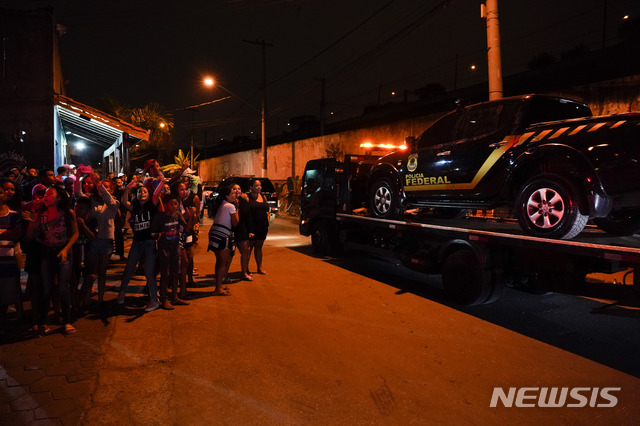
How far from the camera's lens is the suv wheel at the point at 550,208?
15.2ft

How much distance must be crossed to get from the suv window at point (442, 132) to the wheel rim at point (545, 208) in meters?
1.83

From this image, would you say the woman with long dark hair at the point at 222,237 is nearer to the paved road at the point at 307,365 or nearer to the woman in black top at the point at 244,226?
the paved road at the point at 307,365

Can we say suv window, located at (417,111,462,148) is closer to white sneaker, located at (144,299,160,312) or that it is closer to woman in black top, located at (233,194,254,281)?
woman in black top, located at (233,194,254,281)

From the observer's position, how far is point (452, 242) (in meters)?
6.08

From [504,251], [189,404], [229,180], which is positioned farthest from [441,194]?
[229,180]

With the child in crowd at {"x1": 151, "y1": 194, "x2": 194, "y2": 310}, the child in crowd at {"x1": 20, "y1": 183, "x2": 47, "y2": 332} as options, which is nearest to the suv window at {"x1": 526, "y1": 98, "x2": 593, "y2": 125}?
the child in crowd at {"x1": 151, "y1": 194, "x2": 194, "y2": 310}

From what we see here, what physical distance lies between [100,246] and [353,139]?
629 inches

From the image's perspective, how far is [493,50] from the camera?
895cm

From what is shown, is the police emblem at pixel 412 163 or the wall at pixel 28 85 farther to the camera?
the wall at pixel 28 85

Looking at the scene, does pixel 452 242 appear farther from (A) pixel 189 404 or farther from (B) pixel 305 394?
(A) pixel 189 404

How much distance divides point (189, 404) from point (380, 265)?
20.4 ft

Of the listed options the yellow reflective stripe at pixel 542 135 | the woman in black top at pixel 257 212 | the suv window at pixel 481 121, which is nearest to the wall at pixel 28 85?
the woman in black top at pixel 257 212

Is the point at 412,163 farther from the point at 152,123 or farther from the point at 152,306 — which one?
the point at 152,123

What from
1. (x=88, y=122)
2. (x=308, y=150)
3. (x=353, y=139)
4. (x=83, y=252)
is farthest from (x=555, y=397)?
(x=308, y=150)
